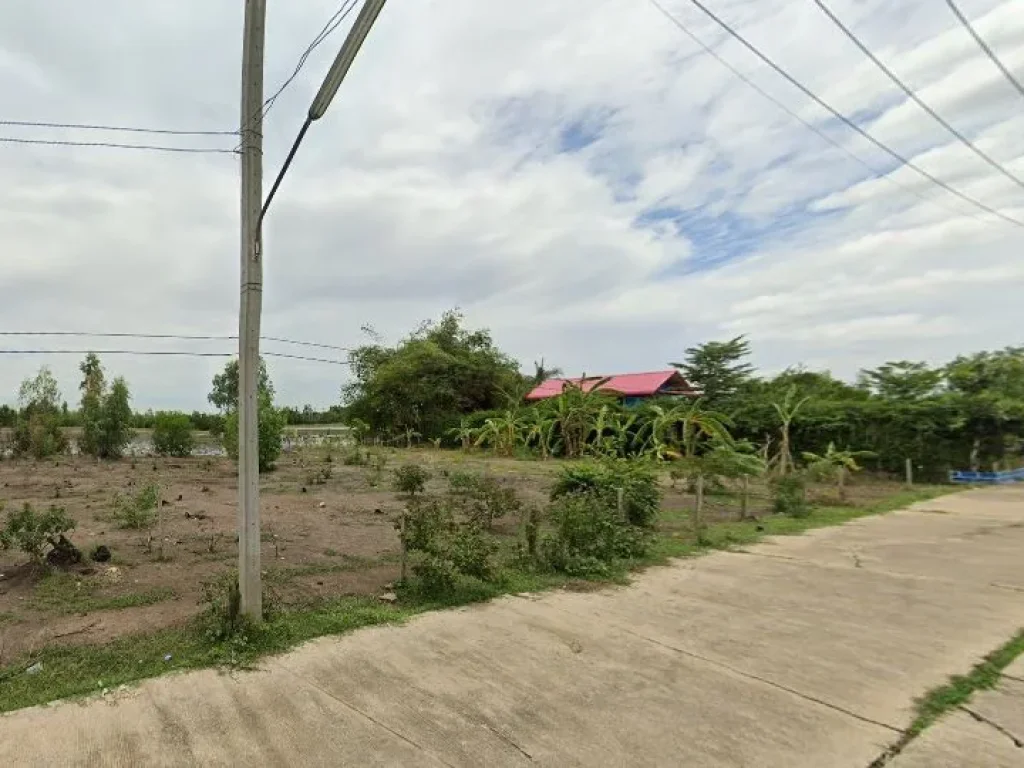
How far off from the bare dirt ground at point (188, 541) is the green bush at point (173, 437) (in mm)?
4498

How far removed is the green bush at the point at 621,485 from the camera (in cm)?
881

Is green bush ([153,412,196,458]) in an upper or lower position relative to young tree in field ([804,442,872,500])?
upper

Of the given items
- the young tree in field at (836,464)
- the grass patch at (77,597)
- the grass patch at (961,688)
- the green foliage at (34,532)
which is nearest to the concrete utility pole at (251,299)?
the grass patch at (77,597)

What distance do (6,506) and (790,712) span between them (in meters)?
11.5

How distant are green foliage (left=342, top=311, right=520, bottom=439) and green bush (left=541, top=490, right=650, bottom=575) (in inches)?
918

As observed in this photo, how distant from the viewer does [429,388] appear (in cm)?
3048

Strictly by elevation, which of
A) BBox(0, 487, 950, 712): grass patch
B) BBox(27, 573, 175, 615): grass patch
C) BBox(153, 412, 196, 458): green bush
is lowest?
BBox(0, 487, 950, 712): grass patch

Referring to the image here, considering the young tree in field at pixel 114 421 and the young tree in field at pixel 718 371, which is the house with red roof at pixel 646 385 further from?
the young tree in field at pixel 114 421

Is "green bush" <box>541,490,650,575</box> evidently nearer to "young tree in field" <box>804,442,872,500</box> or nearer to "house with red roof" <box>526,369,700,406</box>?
"young tree in field" <box>804,442,872,500</box>

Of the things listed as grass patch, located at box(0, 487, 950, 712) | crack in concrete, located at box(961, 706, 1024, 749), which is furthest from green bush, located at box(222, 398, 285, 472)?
crack in concrete, located at box(961, 706, 1024, 749)

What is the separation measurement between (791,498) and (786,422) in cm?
776

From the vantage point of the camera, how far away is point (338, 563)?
6.58 m

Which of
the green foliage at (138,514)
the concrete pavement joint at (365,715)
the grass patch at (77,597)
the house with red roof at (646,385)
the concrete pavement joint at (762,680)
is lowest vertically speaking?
the concrete pavement joint at (762,680)

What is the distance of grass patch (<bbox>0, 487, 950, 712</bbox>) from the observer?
11.8 feet
